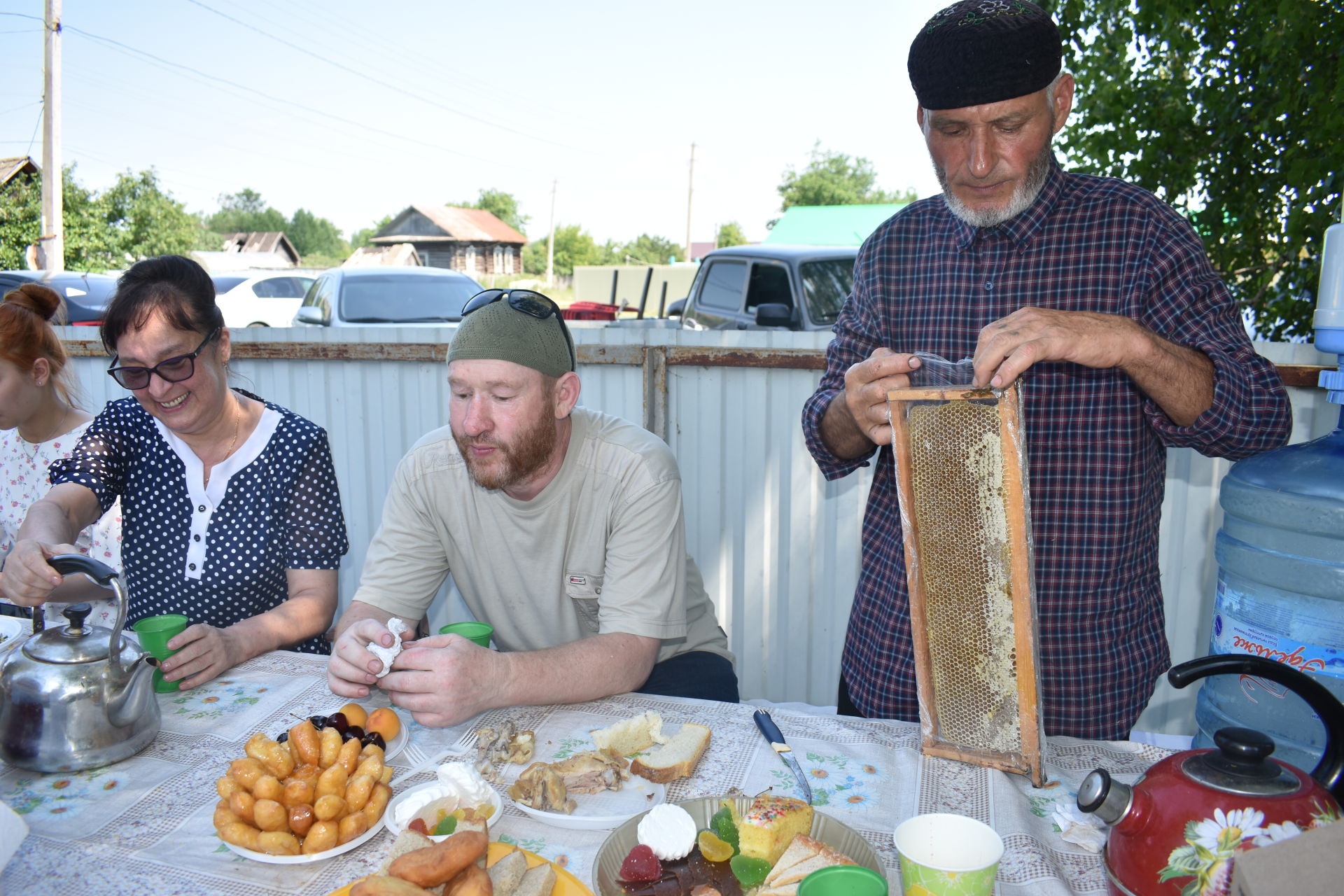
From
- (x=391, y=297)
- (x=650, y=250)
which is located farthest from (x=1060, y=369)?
(x=650, y=250)

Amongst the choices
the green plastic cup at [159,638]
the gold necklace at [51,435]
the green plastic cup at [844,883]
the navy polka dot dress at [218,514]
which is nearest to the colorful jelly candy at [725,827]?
the green plastic cup at [844,883]

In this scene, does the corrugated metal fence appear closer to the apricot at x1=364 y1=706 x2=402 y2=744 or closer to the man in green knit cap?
the man in green knit cap

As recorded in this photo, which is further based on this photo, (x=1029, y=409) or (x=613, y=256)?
(x=613, y=256)

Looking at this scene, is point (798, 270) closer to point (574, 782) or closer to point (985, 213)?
point (985, 213)

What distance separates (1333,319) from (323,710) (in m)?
2.46

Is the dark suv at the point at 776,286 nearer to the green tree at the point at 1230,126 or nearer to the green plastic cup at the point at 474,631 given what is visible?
the green tree at the point at 1230,126

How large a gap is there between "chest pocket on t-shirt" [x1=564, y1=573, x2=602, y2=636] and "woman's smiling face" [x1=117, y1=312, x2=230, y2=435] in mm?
1215

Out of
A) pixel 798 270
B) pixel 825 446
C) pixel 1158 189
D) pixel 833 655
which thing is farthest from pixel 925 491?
pixel 798 270

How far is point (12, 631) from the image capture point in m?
2.41

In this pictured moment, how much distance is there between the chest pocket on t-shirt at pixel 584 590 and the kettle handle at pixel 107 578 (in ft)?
3.50

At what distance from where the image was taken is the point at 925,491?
169 cm

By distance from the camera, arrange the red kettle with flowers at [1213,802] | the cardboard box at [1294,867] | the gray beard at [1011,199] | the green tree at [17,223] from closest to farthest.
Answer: the cardboard box at [1294,867]
the red kettle with flowers at [1213,802]
the gray beard at [1011,199]
the green tree at [17,223]

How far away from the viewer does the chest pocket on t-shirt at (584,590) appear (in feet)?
8.19

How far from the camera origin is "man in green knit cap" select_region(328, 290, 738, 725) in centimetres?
230
